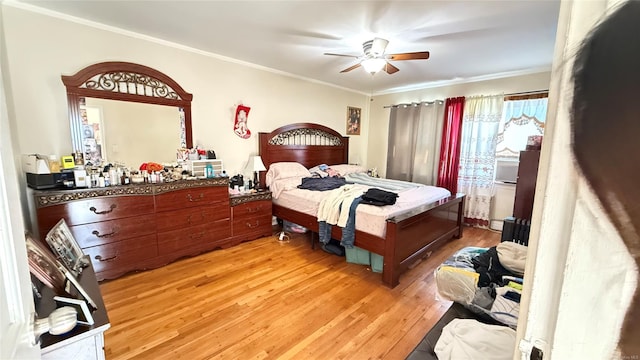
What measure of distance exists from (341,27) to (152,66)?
6.80ft

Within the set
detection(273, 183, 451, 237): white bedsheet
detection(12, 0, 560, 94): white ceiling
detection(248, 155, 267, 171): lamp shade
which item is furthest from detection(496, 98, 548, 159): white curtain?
detection(248, 155, 267, 171): lamp shade

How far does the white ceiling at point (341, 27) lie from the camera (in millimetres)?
2094

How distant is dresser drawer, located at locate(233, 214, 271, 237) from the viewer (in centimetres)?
328

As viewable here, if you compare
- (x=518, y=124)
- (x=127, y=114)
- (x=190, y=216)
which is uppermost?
(x=518, y=124)

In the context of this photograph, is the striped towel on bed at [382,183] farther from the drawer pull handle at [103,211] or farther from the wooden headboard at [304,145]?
the drawer pull handle at [103,211]

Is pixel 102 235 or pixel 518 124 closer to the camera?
pixel 102 235

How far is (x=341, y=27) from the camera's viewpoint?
2.42m

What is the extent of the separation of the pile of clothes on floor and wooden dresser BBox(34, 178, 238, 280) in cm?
245

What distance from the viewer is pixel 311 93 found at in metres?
4.47

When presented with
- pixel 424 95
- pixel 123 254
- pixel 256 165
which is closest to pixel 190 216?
pixel 123 254

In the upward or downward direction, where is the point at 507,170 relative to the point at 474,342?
upward

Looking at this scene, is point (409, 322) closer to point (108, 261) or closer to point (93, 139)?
point (108, 261)

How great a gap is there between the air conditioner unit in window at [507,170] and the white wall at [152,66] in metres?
2.90

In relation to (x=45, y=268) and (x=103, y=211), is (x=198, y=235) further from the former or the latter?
(x=45, y=268)
